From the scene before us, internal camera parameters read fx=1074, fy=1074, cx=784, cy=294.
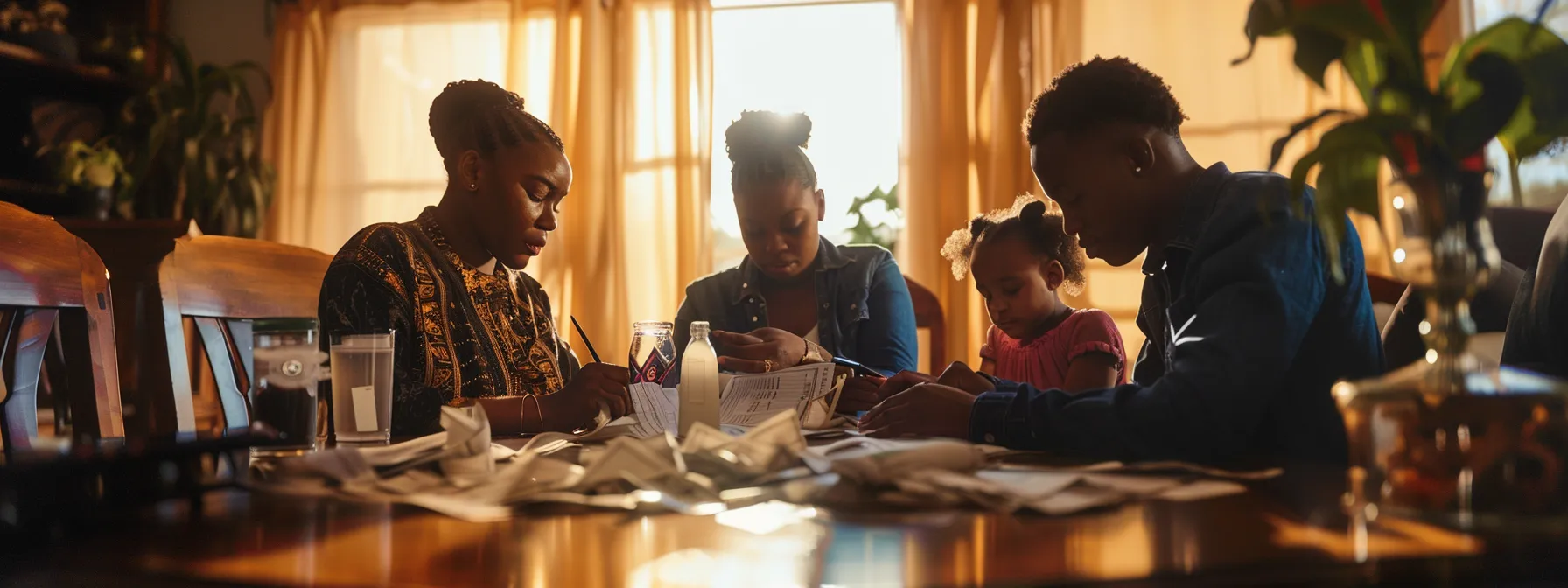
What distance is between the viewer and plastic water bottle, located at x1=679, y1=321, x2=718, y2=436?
1.30 meters

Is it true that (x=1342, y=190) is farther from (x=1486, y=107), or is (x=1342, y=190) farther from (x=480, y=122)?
(x=480, y=122)

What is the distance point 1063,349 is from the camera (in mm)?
2176

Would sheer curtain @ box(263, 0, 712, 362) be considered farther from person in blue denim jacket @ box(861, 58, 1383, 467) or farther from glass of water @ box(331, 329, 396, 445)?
glass of water @ box(331, 329, 396, 445)

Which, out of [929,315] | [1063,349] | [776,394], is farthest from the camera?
[929,315]

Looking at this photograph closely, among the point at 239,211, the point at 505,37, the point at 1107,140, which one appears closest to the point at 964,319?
the point at 505,37

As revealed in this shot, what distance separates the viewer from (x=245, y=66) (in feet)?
12.5

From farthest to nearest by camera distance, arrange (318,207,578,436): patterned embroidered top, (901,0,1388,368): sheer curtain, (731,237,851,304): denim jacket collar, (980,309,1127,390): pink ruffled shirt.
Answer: (901,0,1388,368): sheer curtain < (731,237,851,304): denim jacket collar < (980,309,1127,390): pink ruffled shirt < (318,207,578,436): patterned embroidered top

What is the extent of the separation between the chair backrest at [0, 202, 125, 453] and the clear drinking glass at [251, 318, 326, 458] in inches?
10.5

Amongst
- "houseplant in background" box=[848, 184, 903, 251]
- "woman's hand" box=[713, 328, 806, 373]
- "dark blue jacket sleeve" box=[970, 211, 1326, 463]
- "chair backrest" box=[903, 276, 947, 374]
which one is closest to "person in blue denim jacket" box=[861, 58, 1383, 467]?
"dark blue jacket sleeve" box=[970, 211, 1326, 463]

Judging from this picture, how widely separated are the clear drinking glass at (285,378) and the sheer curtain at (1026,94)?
2.76 m

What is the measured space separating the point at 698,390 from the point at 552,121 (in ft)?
9.01

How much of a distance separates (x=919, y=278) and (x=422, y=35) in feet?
6.69

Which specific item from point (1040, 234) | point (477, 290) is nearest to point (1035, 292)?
point (1040, 234)

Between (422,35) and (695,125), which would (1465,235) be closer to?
(695,125)
